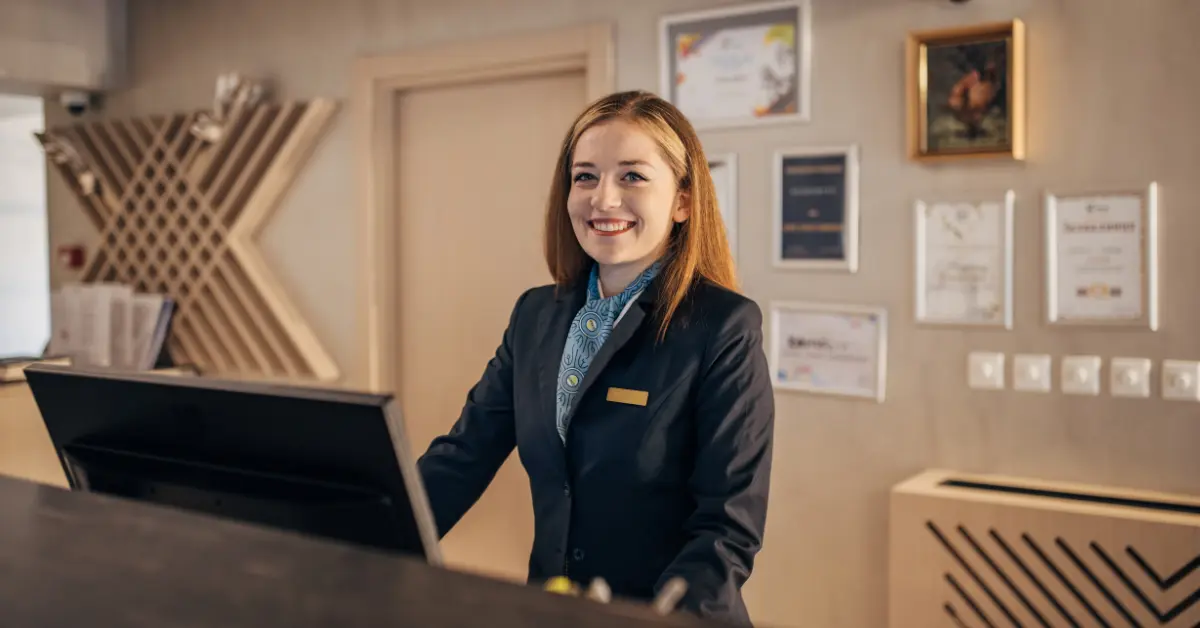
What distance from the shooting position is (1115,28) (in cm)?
240

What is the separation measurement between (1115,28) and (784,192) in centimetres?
87

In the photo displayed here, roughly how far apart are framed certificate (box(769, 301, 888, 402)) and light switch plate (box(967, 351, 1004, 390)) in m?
0.22

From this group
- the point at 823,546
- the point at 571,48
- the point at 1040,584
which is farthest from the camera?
the point at 571,48

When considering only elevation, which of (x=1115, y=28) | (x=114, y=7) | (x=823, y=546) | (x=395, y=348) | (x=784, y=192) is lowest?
(x=823, y=546)

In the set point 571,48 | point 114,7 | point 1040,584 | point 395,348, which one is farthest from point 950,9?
point 114,7

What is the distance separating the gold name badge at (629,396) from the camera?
1.42m

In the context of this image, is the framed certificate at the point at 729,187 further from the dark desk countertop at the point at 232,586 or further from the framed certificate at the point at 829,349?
the dark desk countertop at the point at 232,586

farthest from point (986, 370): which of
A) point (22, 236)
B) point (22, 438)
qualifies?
point (22, 236)

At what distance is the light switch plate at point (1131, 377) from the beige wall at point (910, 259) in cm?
3

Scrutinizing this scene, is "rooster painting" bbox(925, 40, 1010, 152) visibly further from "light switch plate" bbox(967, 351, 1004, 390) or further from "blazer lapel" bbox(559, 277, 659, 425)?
"blazer lapel" bbox(559, 277, 659, 425)

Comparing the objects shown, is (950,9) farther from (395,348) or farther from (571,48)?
(395,348)

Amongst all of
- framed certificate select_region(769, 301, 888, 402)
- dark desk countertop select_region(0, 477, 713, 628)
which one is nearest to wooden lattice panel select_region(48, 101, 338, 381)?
framed certificate select_region(769, 301, 888, 402)

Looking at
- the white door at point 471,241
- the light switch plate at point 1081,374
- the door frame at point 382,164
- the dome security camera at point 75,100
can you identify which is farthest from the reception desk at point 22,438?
the light switch plate at point 1081,374

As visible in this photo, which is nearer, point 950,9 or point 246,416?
point 246,416
